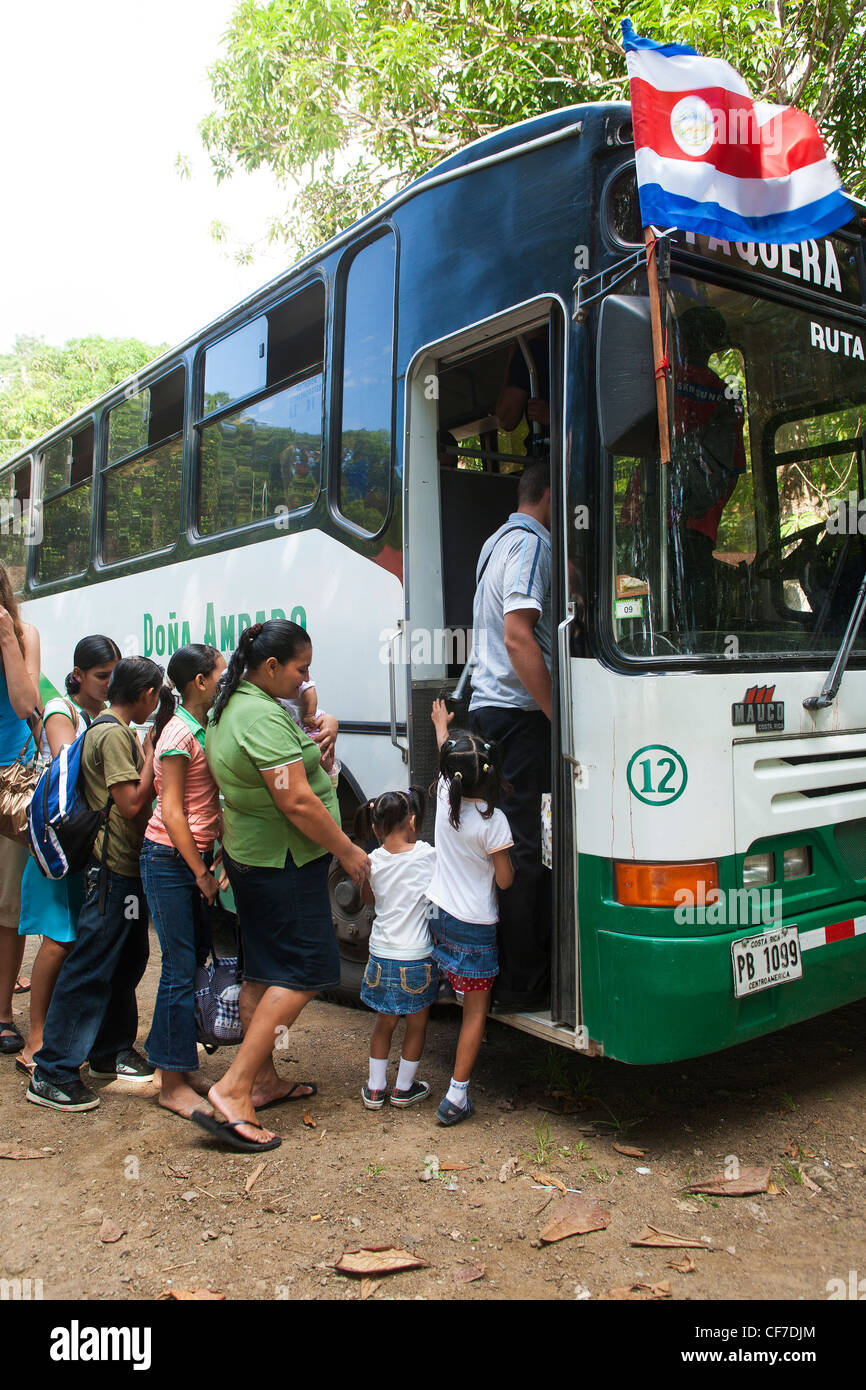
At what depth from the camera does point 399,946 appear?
3.73 meters

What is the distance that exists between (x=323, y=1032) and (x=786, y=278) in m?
3.64

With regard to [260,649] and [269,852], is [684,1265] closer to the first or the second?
[269,852]

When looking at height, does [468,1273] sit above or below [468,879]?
below

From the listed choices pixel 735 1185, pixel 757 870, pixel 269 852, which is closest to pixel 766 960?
pixel 757 870

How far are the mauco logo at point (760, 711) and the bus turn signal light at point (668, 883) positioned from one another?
18.0 inches

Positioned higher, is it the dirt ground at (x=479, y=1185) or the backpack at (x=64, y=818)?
the backpack at (x=64, y=818)

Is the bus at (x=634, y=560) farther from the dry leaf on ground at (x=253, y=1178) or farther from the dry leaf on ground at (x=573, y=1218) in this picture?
the dry leaf on ground at (x=253, y=1178)

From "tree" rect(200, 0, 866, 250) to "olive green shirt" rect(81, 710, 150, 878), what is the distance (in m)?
6.42

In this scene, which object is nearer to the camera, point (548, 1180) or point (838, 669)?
point (548, 1180)

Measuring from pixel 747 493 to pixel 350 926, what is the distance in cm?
259

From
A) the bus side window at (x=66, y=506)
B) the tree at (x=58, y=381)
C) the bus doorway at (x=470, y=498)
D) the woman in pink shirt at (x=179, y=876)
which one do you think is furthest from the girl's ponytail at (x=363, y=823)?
the tree at (x=58, y=381)

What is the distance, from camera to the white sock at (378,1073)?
377cm

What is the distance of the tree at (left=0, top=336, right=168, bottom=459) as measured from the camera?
28.2 metres

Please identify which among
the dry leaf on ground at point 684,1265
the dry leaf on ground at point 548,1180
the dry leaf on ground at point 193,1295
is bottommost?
the dry leaf on ground at point 193,1295
